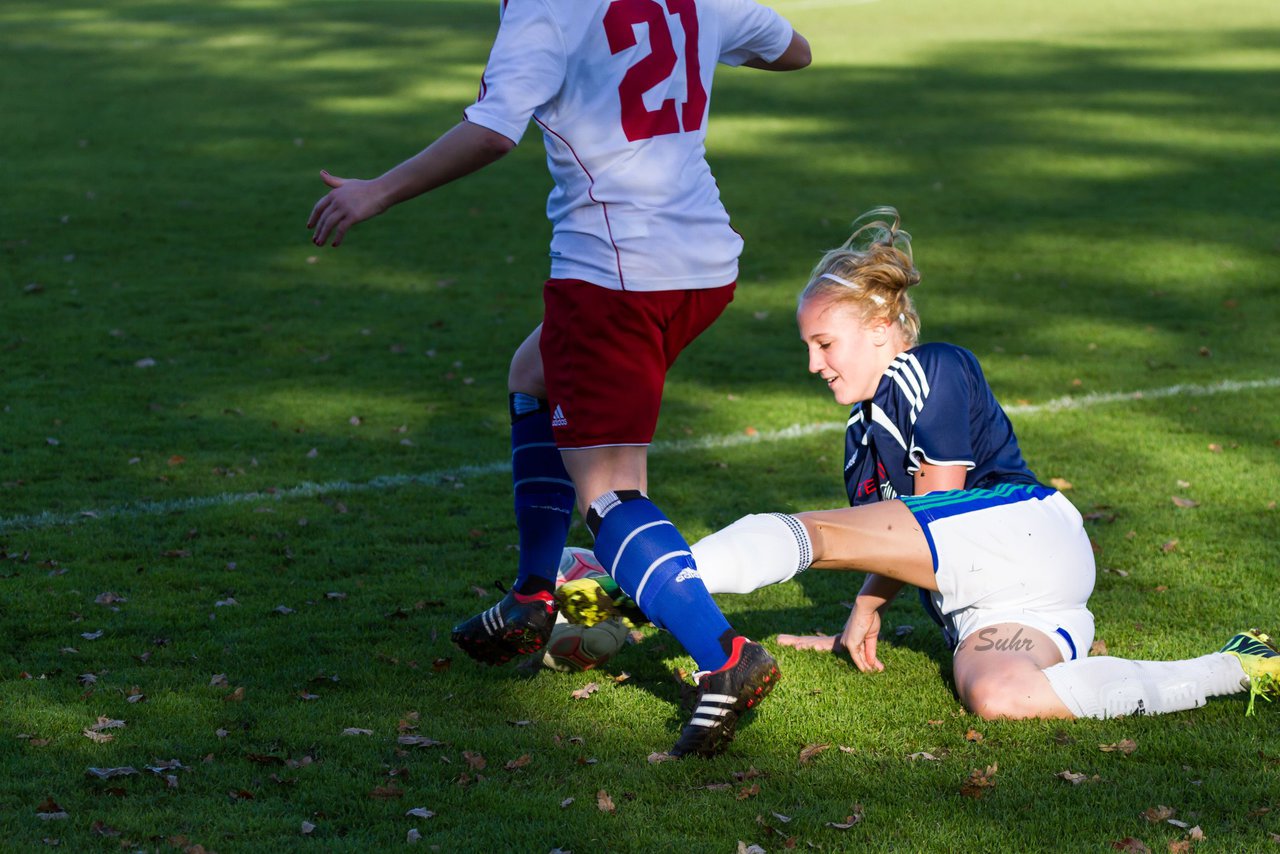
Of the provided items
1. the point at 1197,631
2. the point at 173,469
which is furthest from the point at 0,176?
the point at 1197,631

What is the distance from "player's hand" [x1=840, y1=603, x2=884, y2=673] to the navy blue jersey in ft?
1.14

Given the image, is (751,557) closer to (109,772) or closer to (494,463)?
(109,772)

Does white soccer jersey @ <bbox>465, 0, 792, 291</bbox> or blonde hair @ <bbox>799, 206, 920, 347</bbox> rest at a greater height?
white soccer jersey @ <bbox>465, 0, 792, 291</bbox>

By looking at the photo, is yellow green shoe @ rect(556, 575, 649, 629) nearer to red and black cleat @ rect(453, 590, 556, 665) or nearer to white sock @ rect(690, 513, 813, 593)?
red and black cleat @ rect(453, 590, 556, 665)

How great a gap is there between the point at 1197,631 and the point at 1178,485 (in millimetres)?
2029

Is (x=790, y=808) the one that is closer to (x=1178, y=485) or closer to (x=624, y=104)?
(x=624, y=104)

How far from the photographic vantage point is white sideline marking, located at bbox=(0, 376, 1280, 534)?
6402 millimetres

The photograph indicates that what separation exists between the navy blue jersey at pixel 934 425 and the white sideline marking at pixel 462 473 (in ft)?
10.2

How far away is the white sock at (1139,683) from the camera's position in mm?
4043

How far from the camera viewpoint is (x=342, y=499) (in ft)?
22.2

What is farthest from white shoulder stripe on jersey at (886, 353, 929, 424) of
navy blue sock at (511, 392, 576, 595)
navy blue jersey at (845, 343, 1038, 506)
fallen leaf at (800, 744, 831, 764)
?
navy blue sock at (511, 392, 576, 595)

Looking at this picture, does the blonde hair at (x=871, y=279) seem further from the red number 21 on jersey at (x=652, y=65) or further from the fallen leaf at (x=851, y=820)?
the fallen leaf at (x=851, y=820)

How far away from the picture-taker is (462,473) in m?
7.24

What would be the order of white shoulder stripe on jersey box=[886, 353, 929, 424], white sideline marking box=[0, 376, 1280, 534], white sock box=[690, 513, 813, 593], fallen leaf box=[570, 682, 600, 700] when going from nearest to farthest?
white sock box=[690, 513, 813, 593]
white shoulder stripe on jersey box=[886, 353, 929, 424]
fallen leaf box=[570, 682, 600, 700]
white sideline marking box=[0, 376, 1280, 534]
